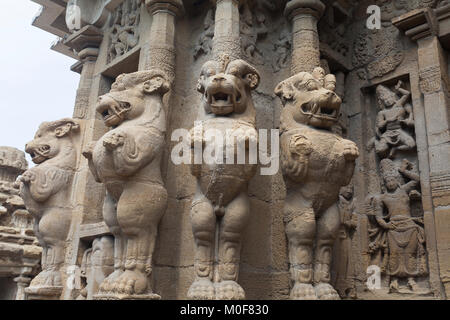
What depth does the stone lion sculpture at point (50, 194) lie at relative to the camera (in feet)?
16.2

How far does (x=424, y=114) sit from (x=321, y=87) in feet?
5.50

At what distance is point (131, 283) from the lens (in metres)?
3.39

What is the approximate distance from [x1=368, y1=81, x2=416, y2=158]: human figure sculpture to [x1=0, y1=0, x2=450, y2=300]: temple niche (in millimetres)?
22

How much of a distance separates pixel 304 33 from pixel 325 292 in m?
2.56

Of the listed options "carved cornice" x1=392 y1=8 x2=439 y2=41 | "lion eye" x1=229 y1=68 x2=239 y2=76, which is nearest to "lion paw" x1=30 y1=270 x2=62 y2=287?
"lion eye" x1=229 y1=68 x2=239 y2=76

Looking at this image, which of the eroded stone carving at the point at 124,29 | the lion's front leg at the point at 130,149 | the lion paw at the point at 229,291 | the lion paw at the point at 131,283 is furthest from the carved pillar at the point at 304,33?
the lion paw at the point at 131,283

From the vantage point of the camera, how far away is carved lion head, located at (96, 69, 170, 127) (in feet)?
12.5

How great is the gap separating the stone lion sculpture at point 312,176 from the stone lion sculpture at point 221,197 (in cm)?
36

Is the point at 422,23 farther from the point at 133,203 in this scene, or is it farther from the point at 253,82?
the point at 133,203

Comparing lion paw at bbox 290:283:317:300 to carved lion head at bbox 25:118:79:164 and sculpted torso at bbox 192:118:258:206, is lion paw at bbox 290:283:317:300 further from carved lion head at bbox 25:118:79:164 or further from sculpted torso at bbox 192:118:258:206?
carved lion head at bbox 25:118:79:164

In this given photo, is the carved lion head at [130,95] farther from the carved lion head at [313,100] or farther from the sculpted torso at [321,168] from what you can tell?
the sculpted torso at [321,168]

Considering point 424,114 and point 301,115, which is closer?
point 301,115

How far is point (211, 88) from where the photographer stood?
350 centimetres

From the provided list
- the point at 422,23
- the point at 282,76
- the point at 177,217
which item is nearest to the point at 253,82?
the point at 282,76
